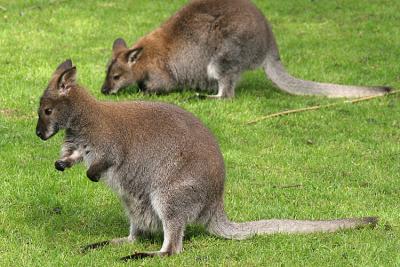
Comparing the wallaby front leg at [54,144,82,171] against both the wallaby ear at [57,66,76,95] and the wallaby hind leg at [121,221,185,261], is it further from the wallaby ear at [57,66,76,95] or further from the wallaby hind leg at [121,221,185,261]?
the wallaby hind leg at [121,221,185,261]

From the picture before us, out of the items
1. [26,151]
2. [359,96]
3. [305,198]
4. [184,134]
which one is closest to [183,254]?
[184,134]

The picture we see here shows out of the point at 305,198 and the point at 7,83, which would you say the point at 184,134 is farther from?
the point at 7,83

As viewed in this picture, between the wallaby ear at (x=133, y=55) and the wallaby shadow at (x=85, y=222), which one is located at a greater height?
the wallaby shadow at (x=85, y=222)

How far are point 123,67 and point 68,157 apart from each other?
16.8ft

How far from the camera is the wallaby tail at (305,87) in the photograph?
450 inches

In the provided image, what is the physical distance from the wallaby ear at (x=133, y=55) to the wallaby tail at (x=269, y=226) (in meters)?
5.25

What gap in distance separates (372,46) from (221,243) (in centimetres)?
752

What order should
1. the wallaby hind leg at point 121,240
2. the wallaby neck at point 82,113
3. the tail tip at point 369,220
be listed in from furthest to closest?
1. the tail tip at point 369,220
2. the wallaby hind leg at point 121,240
3. the wallaby neck at point 82,113

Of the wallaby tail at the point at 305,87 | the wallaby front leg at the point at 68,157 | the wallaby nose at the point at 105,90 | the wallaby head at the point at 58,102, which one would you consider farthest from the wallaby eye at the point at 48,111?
the wallaby tail at the point at 305,87

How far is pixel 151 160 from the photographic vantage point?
22.3 ft

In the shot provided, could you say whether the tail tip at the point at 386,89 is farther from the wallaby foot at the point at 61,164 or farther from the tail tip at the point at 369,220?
the wallaby foot at the point at 61,164

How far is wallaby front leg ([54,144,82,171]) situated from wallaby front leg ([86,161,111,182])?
0.19 meters

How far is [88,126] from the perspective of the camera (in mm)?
6824

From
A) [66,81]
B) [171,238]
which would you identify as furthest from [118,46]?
[171,238]
